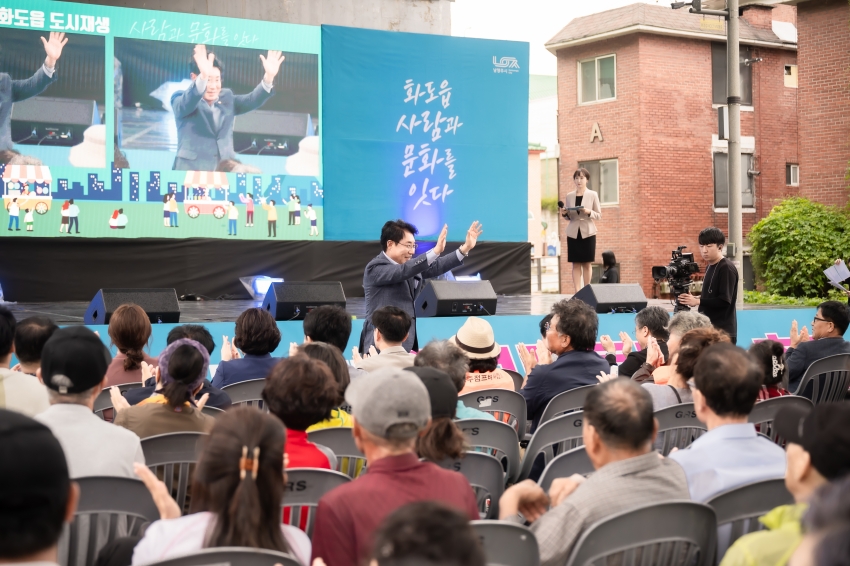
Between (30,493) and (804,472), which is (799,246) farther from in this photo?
(30,493)

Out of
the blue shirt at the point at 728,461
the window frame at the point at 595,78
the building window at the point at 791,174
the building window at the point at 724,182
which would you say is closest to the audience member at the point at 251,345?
the blue shirt at the point at 728,461

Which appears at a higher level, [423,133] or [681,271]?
[423,133]

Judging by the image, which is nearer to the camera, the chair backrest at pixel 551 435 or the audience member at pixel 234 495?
the audience member at pixel 234 495

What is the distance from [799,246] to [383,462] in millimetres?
15489

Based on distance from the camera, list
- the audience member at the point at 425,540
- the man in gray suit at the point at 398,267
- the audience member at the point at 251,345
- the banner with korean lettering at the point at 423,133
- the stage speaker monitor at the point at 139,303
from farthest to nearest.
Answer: the banner with korean lettering at the point at 423,133 → the stage speaker monitor at the point at 139,303 → the man in gray suit at the point at 398,267 → the audience member at the point at 251,345 → the audience member at the point at 425,540

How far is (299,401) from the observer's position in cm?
249

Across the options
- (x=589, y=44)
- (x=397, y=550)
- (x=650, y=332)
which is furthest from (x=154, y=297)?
(x=589, y=44)

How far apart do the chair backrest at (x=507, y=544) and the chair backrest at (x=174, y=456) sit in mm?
1200

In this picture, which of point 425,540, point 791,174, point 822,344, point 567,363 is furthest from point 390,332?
point 791,174

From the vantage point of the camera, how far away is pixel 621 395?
2.12m

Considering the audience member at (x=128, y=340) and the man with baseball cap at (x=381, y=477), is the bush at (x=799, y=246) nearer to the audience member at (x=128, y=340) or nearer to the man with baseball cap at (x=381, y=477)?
the audience member at (x=128, y=340)

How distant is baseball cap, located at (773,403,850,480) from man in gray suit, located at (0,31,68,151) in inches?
409

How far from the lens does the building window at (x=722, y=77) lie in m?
20.6

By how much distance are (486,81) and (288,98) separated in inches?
126
